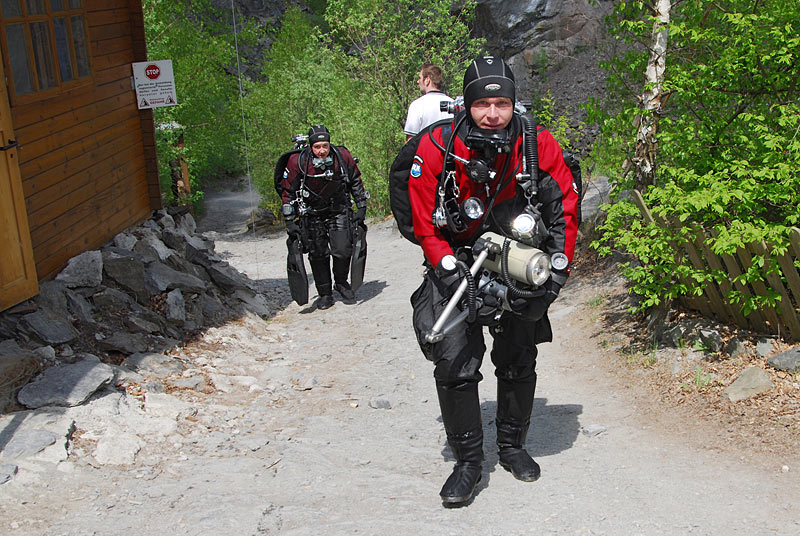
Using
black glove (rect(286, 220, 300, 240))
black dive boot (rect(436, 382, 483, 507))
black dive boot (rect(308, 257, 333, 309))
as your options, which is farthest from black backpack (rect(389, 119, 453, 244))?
black dive boot (rect(308, 257, 333, 309))

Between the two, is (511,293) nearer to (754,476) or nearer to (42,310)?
(754,476)

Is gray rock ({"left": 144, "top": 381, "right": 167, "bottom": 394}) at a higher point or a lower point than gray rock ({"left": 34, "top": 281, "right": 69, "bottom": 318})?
lower

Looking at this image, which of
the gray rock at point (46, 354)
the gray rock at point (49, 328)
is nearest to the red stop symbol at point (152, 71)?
the gray rock at point (49, 328)

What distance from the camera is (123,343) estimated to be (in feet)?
21.1

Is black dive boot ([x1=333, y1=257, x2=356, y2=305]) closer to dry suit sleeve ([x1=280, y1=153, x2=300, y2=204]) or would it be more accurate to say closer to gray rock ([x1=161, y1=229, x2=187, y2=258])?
dry suit sleeve ([x1=280, y1=153, x2=300, y2=204])

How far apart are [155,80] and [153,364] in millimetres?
3920

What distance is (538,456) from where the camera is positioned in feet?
14.8

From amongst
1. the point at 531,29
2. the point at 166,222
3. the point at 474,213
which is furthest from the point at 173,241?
the point at 531,29

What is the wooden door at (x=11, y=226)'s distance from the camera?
5.88 m

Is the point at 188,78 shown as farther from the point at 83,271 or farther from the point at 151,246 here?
the point at 83,271

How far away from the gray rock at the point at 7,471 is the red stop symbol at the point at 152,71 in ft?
18.1

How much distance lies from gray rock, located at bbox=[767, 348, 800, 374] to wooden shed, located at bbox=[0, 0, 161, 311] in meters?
5.38

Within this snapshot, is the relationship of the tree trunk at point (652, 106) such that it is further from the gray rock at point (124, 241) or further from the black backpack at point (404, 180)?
the gray rock at point (124, 241)

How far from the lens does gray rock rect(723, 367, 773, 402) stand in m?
4.97
